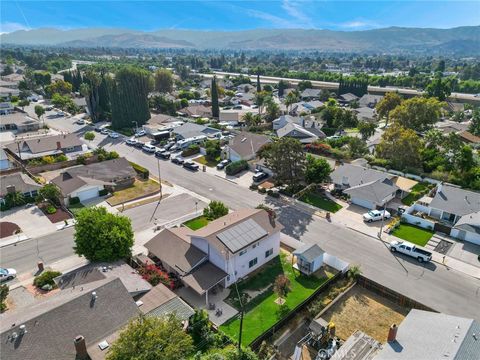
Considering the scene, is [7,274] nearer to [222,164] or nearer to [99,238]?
[99,238]

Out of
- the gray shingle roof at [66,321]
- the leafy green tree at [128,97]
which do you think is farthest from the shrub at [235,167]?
the leafy green tree at [128,97]

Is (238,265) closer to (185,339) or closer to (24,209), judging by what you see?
(185,339)

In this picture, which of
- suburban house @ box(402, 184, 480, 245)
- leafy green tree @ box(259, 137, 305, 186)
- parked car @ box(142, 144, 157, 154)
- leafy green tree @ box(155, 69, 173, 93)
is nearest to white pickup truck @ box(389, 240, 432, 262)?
suburban house @ box(402, 184, 480, 245)

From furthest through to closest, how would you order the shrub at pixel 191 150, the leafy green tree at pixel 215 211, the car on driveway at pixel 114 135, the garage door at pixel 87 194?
1. the car on driveway at pixel 114 135
2. the shrub at pixel 191 150
3. the garage door at pixel 87 194
4. the leafy green tree at pixel 215 211

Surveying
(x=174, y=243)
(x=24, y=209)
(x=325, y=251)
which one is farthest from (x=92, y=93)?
(x=325, y=251)

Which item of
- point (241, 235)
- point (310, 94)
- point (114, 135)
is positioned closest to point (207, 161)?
point (114, 135)

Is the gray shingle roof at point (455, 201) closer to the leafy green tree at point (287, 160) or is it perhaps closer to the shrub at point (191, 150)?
the leafy green tree at point (287, 160)
